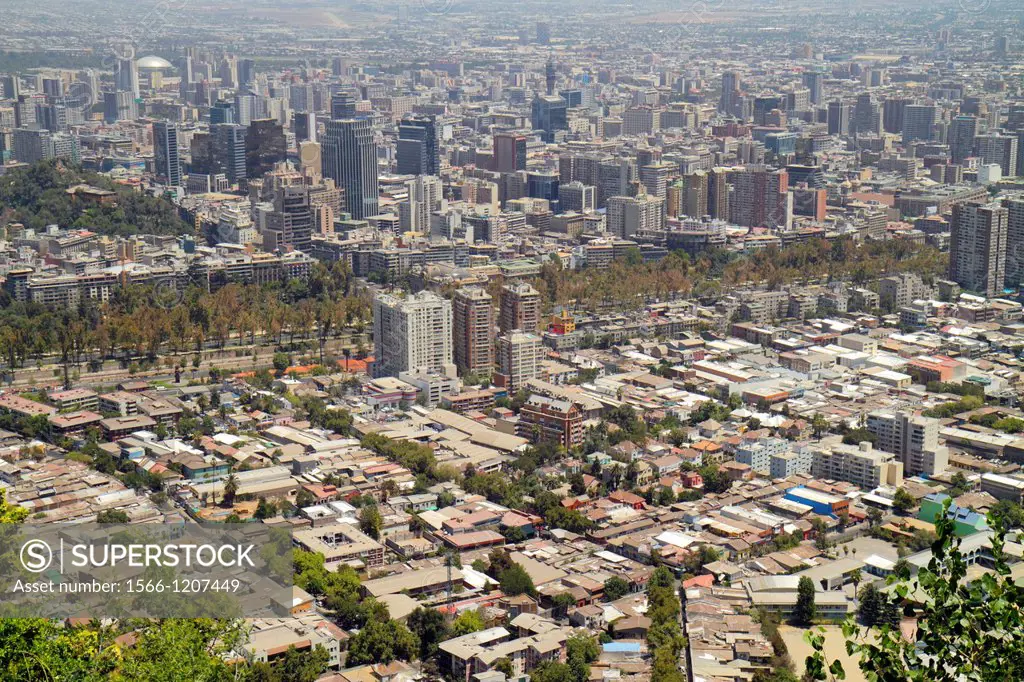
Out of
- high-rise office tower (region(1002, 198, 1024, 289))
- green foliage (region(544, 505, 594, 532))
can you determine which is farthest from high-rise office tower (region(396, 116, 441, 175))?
green foliage (region(544, 505, 594, 532))

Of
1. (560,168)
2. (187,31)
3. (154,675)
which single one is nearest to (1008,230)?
(560,168)

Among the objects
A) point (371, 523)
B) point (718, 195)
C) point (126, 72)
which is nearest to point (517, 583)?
point (371, 523)

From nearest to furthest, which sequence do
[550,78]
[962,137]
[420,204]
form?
[420,204]
[962,137]
[550,78]

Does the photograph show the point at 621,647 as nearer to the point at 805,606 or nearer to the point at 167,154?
the point at 805,606

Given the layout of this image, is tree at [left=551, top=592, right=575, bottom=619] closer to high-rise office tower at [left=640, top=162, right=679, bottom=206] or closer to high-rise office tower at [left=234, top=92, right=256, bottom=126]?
high-rise office tower at [left=640, top=162, right=679, bottom=206]

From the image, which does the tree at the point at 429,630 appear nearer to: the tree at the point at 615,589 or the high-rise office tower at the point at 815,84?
the tree at the point at 615,589

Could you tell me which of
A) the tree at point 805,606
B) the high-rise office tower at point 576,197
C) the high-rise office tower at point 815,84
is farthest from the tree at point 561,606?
the high-rise office tower at point 815,84
